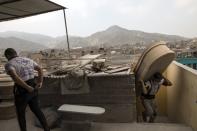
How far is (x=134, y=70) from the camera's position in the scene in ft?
21.1

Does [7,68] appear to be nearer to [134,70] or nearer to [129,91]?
[129,91]

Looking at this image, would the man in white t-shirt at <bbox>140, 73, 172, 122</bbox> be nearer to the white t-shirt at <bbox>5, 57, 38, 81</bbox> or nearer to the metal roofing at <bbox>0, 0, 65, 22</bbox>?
the white t-shirt at <bbox>5, 57, 38, 81</bbox>

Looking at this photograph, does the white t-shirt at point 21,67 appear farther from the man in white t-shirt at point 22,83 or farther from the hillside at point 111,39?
the hillside at point 111,39

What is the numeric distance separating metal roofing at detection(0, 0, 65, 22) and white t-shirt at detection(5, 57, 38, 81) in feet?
8.85

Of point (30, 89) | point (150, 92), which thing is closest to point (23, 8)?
point (30, 89)

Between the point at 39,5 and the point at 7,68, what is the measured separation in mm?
3431

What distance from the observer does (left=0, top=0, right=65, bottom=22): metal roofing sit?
6.93 metres

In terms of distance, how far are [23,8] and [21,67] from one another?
11.8ft

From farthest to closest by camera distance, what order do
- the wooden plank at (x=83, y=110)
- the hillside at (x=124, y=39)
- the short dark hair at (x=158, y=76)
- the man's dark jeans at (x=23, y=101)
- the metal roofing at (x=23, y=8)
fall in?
1. the hillside at (x=124, y=39)
2. the metal roofing at (x=23, y=8)
3. the short dark hair at (x=158, y=76)
4. the wooden plank at (x=83, y=110)
5. the man's dark jeans at (x=23, y=101)

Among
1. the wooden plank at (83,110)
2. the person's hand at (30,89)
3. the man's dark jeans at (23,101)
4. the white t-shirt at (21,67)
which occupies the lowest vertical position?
the wooden plank at (83,110)

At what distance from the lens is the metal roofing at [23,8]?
6932 mm

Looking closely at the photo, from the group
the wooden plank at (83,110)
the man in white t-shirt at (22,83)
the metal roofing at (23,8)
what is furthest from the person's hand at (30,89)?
the metal roofing at (23,8)

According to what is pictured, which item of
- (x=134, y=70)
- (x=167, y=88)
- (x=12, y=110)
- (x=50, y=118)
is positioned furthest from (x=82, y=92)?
(x=167, y=88)

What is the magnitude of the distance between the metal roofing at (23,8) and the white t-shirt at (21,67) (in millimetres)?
2697
